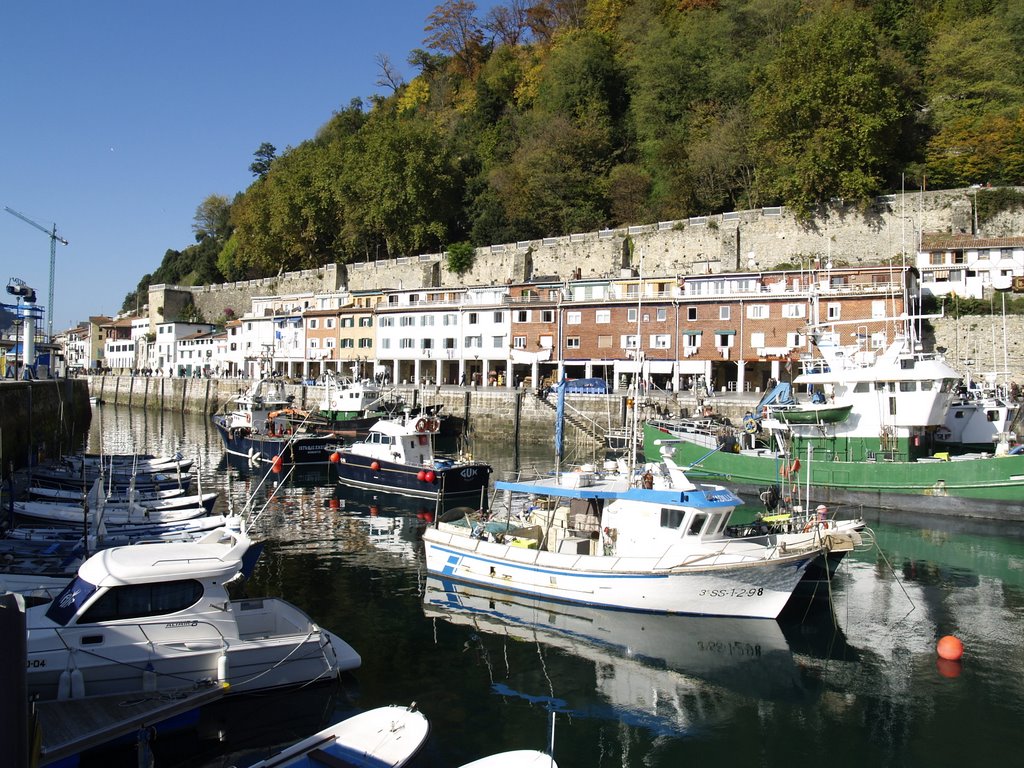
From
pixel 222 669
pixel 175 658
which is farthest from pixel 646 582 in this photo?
pixel 175 658

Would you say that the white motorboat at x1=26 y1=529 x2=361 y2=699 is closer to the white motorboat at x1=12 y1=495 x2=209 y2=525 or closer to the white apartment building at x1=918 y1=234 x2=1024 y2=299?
Answer: the white motorboat at x1=12 y1=495 x2=209 y2=525

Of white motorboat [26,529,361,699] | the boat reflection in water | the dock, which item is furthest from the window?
the boat reflection in water

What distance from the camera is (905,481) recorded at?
2956cm

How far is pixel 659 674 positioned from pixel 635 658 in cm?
78

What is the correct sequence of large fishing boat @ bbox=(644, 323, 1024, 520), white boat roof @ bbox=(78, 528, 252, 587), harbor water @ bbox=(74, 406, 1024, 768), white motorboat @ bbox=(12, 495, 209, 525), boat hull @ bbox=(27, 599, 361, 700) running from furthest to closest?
large fishing boat @ bbox=(644, 323, 1024, 520), white motorboat @ bbox=(12, 495, 209, 525), white boat roof @ bbox=(78, 528, 252, 587), harbor water @ bbox=(74, 406, 1024, 768), boat hull @ bbox=(27, 599, 361, 700)

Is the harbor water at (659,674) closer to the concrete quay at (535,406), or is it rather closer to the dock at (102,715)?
the dock at (102,715)

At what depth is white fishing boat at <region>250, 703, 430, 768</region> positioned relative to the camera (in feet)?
30.9

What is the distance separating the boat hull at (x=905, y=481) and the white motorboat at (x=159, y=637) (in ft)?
53.3

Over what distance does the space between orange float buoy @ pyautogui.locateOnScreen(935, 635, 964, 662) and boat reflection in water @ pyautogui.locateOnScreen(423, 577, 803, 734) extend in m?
2.81

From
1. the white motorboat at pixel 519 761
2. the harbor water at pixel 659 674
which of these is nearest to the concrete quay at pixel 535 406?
the harbor water at pixel 659 674

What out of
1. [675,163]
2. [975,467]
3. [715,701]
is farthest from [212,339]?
[715,701]

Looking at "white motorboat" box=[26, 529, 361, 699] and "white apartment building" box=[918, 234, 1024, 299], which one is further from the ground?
"white apartment building" box=[918, 234, 1024, 299]

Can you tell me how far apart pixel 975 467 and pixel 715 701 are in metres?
19.7

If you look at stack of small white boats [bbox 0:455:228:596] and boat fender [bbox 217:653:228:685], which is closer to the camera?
boat fender [bbox 217:653:228:685]
